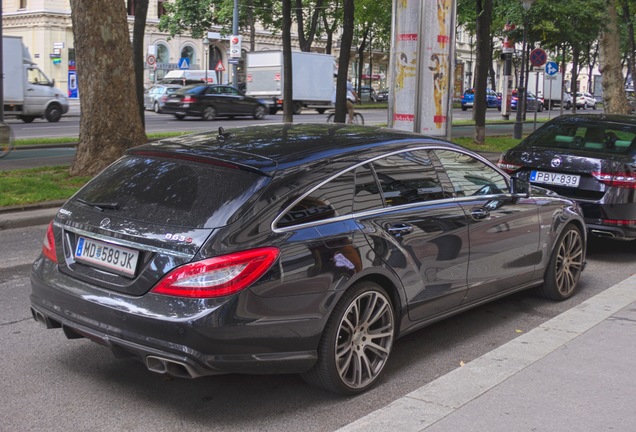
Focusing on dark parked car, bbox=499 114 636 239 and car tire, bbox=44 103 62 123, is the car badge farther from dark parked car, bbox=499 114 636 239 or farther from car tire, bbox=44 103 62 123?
car tire, bbox=44 103 62 123

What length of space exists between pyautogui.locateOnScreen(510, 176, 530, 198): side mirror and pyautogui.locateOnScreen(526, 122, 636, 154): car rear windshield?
9.29 feet

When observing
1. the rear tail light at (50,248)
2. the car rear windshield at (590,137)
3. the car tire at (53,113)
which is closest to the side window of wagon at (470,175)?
the rear tail light at (50,248)

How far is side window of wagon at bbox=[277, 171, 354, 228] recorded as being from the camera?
4074mm

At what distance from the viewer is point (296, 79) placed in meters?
42.5

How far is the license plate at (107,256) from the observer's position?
399 centimetres

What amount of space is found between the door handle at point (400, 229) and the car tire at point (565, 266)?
220 centimetres

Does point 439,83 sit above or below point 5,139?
above

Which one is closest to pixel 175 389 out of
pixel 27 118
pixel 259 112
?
pixel 27 118

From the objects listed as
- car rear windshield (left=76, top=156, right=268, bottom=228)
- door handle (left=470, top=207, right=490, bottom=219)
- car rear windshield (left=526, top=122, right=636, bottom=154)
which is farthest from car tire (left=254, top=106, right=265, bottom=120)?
car rear windshield (left=76, top=156, right=268, bottom=228)

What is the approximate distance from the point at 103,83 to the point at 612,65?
752 inches

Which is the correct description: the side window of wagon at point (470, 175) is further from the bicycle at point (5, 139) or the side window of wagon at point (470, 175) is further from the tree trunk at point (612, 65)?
the tree trunk at point (612, 65)

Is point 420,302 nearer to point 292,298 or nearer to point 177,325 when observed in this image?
point 292,298

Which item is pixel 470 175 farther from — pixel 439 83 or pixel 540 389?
pixel 439 83

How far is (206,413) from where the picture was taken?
4.08 meters
